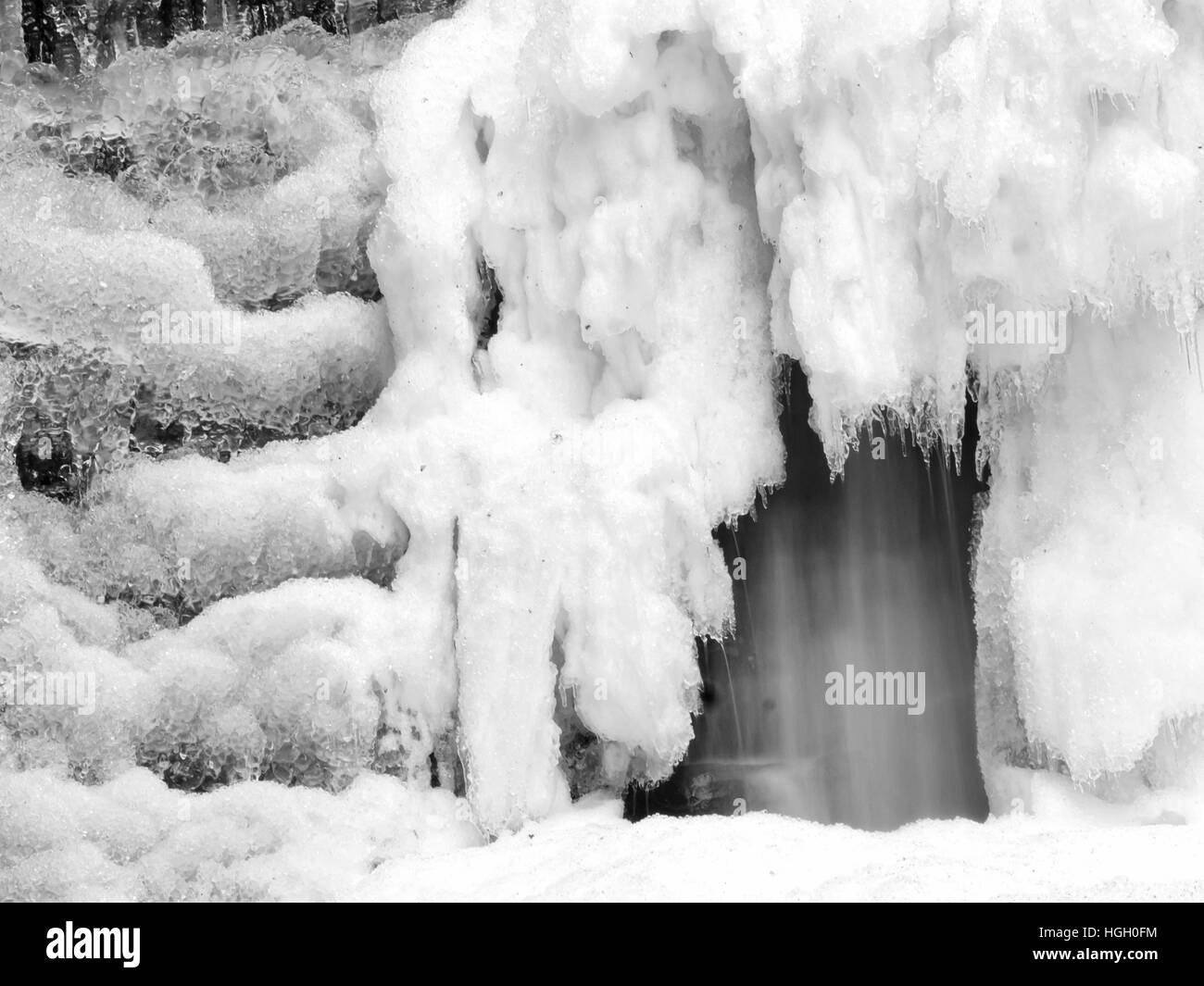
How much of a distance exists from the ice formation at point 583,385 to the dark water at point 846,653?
298 millimetres

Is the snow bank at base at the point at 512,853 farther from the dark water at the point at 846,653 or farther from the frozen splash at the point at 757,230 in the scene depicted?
the dark water at the point at 846,653

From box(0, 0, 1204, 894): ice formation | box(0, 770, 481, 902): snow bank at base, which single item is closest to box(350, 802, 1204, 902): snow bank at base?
box(0, 770, 481, 902): snow bank at base

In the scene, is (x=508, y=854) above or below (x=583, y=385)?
below

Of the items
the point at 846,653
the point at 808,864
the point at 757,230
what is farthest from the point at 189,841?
the point at 757,230

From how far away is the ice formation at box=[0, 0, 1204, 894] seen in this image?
397cm

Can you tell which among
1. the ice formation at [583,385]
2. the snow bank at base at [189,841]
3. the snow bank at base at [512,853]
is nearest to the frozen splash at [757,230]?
→ the ice formation at [583,385]

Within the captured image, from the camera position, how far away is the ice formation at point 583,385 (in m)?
3.97

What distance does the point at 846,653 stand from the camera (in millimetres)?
4992

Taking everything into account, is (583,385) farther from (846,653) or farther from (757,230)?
(846,653)

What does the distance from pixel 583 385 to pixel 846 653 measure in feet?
4.36

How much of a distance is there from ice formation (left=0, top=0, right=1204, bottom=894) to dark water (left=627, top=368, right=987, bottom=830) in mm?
298

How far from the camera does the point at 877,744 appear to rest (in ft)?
16.4

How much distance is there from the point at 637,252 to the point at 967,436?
4.32ft

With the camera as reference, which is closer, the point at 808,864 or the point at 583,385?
the point at 808,864
